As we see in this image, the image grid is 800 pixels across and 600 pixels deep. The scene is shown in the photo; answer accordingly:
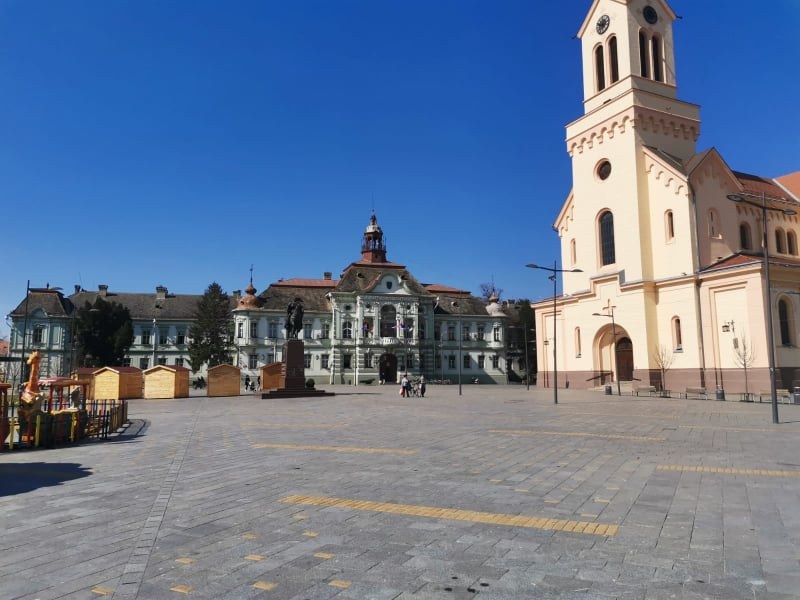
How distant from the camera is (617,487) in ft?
27.7

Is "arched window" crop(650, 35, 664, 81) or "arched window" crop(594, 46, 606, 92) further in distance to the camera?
"arched window" crop(594, 46, 606, 92)

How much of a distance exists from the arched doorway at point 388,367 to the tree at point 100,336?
102ft

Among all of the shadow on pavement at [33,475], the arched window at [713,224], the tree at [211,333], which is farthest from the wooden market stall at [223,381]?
the arched window at [713,224]

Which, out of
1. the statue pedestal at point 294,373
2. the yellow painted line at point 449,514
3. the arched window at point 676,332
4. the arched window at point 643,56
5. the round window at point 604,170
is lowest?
the yellow painted line at point 449,514

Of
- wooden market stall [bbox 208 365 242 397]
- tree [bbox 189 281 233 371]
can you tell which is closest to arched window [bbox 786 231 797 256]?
wooden market stall [bbox 208 365 242 397]

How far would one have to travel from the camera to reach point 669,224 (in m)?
40.6

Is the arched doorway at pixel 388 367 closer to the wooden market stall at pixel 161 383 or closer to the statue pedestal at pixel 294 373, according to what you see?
the statue pedestal at pixel 294 373

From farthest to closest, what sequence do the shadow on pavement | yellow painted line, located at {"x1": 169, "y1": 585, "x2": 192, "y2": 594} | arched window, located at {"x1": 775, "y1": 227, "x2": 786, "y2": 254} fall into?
1. arched window, located at {"x1": 775, "y1": 227, "x2": 786, "y2": 254}
2. the shadow on pavement
3. yellow painted line, located at {"x1": 169, "y1": 585, "x2": 192, "y2": 594}

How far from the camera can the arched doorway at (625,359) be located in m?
42.8

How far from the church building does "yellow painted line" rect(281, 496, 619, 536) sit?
2836cm

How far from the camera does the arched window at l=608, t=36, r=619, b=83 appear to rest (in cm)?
4659

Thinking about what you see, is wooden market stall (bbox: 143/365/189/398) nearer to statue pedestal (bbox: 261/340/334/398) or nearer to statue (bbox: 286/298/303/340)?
statue pedestal (bbox: 261/340/334/398)

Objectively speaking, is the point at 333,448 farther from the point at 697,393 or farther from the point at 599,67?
the point at 599,67

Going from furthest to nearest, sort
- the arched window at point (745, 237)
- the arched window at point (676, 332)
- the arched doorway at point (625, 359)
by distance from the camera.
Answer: the arched doorway at point (625, 359), the arched window at point (745, 237), the arched window at point (676, 332)
